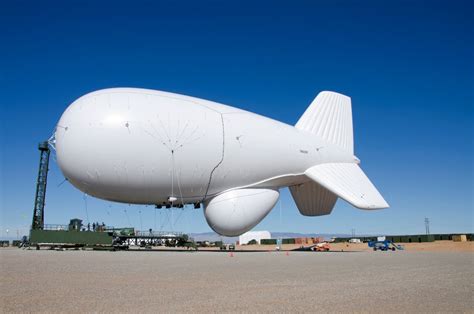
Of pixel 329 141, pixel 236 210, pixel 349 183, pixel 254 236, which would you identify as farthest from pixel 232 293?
pixel 254 236

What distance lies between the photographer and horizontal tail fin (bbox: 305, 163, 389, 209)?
86.6ft

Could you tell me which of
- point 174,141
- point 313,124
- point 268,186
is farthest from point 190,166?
point 313,124

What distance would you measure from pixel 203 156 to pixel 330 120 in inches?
420

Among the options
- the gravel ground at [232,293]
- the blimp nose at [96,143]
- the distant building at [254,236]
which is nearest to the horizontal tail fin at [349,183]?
the blimp nose at [96,143]

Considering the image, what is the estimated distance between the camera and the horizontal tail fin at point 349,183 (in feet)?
86.6

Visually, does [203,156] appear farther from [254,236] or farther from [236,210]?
[254,236]

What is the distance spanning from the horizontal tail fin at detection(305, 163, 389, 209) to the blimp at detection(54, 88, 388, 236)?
7cm

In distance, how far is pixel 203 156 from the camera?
84.0 feet

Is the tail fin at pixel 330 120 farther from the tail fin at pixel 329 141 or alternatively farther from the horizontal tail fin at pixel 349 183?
the horizontal tail fin at pixel 349 183

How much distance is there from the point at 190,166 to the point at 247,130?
4297 millimetres

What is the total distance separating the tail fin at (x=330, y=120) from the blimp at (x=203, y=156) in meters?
0.09

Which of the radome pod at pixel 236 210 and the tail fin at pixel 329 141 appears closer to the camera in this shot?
the radome pod at pixel 236 210

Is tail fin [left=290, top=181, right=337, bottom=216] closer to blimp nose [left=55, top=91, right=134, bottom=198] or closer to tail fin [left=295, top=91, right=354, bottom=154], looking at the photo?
tail fin [left=295, top=91, right=354, bottom=154]

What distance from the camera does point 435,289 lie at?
9023 mm
